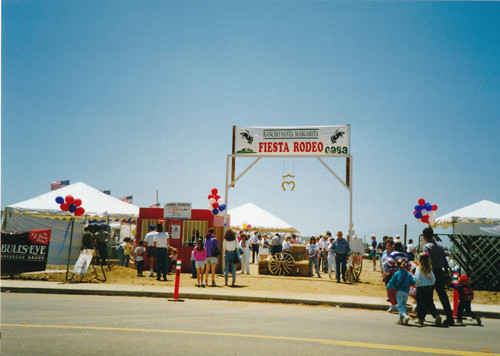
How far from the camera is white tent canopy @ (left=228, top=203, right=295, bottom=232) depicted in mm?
34125

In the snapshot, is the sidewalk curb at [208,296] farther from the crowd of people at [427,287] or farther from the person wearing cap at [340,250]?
the person wearing cap at [340,250]

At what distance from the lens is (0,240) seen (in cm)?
1348

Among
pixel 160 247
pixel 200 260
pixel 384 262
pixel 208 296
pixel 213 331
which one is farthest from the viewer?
pixel 160 247

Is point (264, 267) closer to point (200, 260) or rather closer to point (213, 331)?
point (200, 260)

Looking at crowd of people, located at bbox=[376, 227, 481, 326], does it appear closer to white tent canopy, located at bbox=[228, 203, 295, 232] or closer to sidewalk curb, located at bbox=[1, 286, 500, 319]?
sidewalk curb, located at bbox=[1, 286, 500, 319]

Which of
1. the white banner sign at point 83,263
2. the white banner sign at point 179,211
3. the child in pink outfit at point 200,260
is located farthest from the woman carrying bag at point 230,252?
the white banner sign at point 83,263

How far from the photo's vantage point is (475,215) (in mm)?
17844

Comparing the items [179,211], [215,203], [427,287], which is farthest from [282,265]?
[427,287]

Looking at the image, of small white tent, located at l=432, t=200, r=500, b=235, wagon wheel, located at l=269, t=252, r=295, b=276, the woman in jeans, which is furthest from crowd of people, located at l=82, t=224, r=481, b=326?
small white tent, located at l=432, t=200, r=500, b=235

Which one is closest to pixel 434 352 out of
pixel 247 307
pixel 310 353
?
pixel 310 353

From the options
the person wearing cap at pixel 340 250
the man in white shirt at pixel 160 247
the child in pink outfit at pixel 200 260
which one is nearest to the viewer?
the child in pink outfit at pixel 200 260

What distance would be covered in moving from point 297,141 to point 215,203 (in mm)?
4540

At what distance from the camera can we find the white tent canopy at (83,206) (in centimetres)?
1991

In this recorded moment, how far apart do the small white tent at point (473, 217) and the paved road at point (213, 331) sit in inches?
340
